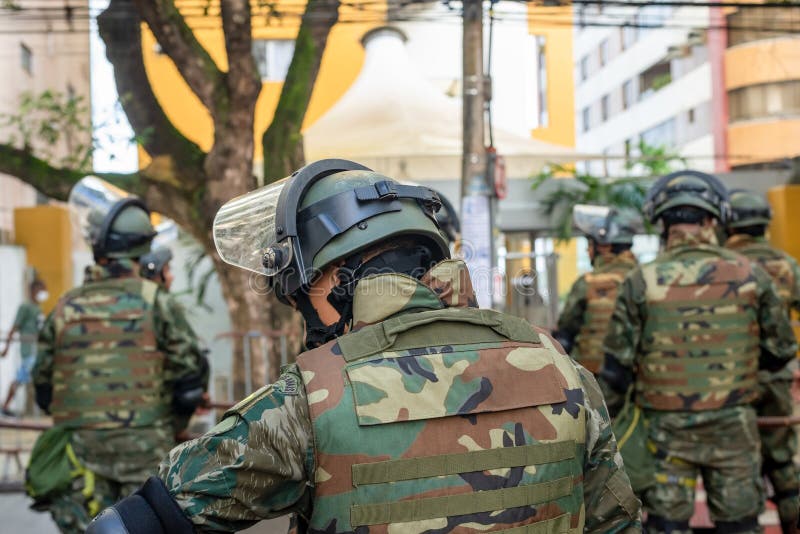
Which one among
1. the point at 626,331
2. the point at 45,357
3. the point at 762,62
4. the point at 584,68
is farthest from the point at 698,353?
the point at 584,68

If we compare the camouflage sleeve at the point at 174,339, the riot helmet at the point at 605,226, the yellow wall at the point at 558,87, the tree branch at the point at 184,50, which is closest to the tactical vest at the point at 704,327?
the camouflage sleeve at the point at 174,339

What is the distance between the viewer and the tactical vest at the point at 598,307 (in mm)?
6602

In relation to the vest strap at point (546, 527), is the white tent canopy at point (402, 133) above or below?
A: above

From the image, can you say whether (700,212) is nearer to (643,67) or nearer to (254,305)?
(254,305)

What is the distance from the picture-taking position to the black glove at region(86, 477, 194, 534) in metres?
1.62

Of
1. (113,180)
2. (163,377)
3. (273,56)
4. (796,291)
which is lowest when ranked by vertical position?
(163,377)

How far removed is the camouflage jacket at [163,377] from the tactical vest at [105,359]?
0.11 ft

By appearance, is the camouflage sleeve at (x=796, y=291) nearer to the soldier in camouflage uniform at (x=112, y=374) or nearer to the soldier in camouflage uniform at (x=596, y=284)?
the soldier in camouflage uniform at (x=596, y=284)

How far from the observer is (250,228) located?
2.23m

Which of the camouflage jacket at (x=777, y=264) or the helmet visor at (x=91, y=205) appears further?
the camouflage jacket at (x=777, y=264)

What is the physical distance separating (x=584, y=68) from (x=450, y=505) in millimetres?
42898

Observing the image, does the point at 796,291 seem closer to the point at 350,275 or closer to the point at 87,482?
the point at 87,482

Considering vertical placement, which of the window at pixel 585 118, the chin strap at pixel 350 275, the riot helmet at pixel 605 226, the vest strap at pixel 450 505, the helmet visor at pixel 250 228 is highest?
the window at pixel 585 118

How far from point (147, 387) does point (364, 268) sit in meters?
2.84
